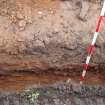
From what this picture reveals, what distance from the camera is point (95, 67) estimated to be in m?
4.72

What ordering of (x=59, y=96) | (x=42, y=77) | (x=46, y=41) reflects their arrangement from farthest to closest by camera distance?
(x=42, y=77) → (x=46, y=41) → (x=59, y=96)

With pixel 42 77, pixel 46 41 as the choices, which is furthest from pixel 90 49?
pixel 42 77

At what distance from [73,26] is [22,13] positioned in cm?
75

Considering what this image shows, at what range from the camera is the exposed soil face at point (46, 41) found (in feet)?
14.7

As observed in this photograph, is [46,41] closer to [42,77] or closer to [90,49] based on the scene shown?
[42,77]

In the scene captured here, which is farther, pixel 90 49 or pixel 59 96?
pixel 90 49

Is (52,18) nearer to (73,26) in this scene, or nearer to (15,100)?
(73,26)

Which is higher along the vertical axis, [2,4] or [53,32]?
[2,4]

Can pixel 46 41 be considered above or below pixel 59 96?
above

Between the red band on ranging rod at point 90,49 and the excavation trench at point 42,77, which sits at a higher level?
the red band on ranging rod at point 90,49

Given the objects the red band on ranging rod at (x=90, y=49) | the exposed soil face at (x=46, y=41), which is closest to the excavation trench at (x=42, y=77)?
the exposed soil face at (x=46, y=41)

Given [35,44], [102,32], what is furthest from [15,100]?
[102,32]

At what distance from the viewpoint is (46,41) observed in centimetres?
451

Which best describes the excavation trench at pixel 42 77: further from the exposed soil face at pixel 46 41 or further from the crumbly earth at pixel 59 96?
the crumbly earth at pixel 59 96
